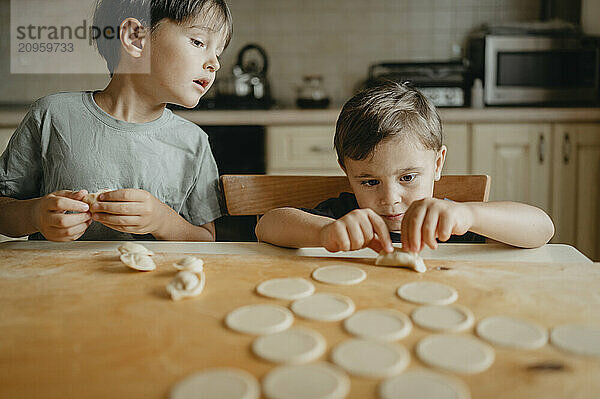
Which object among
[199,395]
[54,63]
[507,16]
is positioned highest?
[507,16]

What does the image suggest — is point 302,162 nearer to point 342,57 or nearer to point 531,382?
point 342,57

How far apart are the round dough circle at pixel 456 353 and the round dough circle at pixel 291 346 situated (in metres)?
0.09

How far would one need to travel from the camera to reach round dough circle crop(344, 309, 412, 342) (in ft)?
1.60

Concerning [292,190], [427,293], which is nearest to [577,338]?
[427,293]

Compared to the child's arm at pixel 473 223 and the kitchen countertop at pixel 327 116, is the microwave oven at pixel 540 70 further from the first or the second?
the child's arm at pixel 473 223

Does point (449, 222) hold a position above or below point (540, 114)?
below

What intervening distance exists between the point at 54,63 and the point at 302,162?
1576 millimetres

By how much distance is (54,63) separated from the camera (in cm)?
297

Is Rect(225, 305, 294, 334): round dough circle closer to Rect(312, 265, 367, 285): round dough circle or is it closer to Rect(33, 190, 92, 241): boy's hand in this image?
Rect(312, 265, 367, 285): round dough circle

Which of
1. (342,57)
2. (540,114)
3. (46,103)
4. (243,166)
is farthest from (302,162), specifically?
(46,103)

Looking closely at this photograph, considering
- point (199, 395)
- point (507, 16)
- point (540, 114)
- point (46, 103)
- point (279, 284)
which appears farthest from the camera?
point (507, 16)

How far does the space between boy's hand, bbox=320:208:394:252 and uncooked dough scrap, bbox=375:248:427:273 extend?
0.11ft

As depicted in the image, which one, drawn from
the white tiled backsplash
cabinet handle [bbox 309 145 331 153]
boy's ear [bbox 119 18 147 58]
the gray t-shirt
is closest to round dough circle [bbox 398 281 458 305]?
the gray t-shirt

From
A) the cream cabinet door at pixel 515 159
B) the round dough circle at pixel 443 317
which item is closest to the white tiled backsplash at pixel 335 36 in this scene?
the cream cabinet door at pixel 515 159
